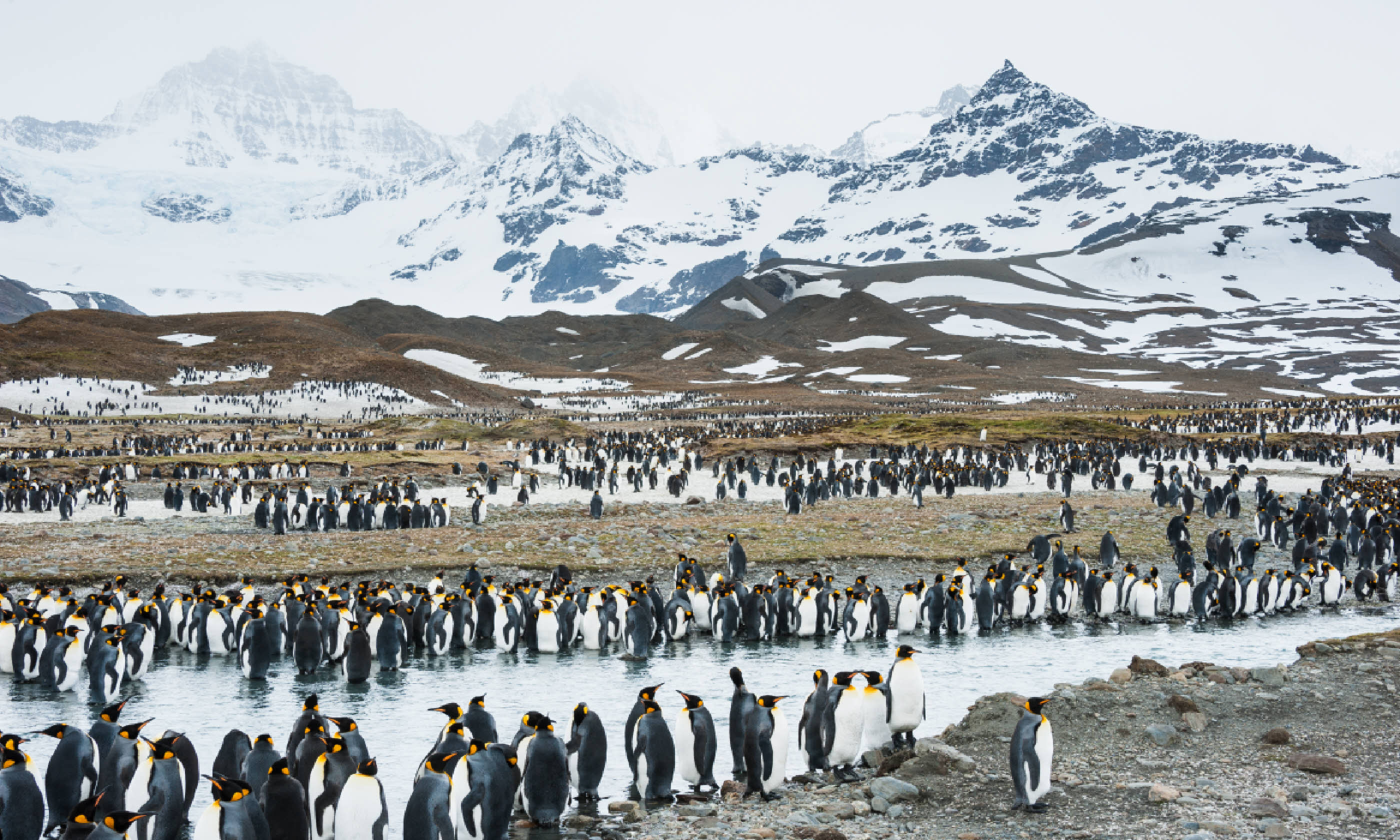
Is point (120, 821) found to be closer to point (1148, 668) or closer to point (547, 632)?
point (547, 632)

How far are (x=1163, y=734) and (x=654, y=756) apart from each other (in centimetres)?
488

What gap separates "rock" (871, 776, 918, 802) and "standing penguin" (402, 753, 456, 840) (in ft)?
11.4

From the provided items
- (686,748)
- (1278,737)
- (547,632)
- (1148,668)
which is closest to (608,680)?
(547,632)

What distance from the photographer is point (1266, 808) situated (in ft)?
24.3

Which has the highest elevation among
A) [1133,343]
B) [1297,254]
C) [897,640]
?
[1297,254]

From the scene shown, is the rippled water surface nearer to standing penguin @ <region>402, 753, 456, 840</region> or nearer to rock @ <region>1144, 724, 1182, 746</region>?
standing penguin @ <region>402, 753, 456, 840</region>

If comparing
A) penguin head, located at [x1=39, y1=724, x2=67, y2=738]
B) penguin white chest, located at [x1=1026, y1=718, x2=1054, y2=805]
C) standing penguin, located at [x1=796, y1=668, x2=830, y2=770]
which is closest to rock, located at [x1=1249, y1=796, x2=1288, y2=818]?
penguin white chest, located at [x1=1026, y1=718, x2=1054, y2=805]

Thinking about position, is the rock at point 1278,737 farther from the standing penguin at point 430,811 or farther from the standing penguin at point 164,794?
the standing penguin at point 164,794

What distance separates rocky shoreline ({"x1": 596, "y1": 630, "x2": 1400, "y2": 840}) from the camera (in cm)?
738

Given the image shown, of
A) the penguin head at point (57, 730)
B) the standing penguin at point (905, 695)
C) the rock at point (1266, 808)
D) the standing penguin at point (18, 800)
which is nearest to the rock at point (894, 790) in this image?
the standing penguin at point (905, 695)

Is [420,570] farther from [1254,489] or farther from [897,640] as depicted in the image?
[1254,489]

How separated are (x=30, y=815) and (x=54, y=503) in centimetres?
2659

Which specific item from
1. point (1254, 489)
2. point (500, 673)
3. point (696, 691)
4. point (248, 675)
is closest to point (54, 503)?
point (248, 675)

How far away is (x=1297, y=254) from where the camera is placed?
196 metres
